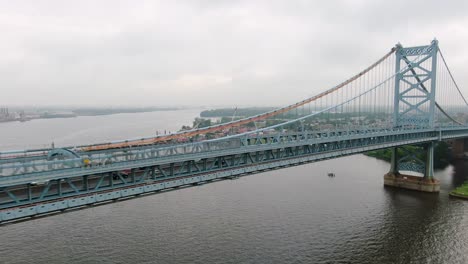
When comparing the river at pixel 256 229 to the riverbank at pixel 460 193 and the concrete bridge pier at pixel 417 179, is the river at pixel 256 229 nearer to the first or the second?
the riverbank at pixel 460 193

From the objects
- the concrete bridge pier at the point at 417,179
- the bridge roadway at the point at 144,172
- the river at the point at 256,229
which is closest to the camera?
the bridge roadway at the point at 144,172

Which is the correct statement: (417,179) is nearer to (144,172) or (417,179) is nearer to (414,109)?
(414,109)

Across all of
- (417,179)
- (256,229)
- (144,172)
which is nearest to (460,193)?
(417,179)

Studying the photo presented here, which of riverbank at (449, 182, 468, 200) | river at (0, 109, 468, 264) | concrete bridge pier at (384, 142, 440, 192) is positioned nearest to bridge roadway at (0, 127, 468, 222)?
river at (0, 109, 468, 264)

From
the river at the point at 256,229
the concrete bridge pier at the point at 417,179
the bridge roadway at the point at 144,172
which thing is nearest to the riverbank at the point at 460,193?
the river at the point at 256,229

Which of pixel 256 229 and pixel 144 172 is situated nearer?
pixel 144 172
